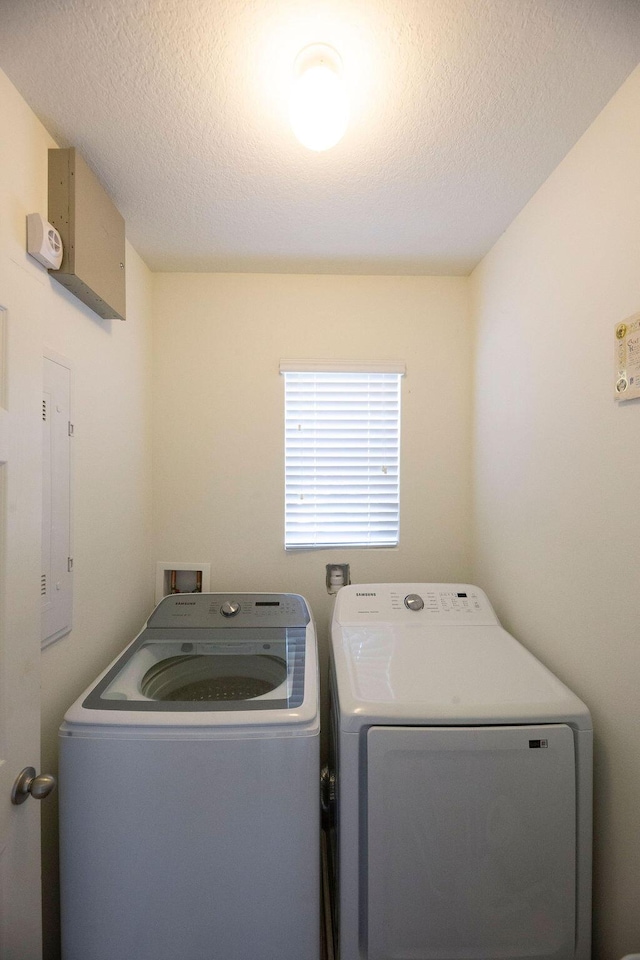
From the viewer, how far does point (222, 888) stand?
1174 mm

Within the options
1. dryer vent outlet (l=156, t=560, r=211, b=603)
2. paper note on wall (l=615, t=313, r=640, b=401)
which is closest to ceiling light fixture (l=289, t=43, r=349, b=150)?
paper note on wall (l=615, t=313, r=640, b=401)

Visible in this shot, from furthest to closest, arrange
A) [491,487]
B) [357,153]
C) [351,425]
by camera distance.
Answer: [351,425], [491,487], [357,153]

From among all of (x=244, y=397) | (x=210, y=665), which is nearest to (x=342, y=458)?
(x=244, y=397)

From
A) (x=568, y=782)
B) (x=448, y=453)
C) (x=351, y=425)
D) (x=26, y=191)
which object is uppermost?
(x=26, y=191)

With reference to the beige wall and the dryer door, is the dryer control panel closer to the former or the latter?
the beige wall

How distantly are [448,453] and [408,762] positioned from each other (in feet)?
4.78

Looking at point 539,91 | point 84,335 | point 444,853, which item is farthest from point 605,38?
point 444,853

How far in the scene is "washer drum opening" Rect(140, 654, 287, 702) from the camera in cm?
157

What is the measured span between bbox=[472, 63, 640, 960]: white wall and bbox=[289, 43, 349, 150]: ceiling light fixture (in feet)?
2.39

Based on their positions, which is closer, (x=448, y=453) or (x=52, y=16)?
(x=52, y=16)

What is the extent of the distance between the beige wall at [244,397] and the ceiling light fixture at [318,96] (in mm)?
1118

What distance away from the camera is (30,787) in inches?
35.6

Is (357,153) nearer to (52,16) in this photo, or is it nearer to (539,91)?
(539,91)

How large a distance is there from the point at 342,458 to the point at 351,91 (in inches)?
55.8
